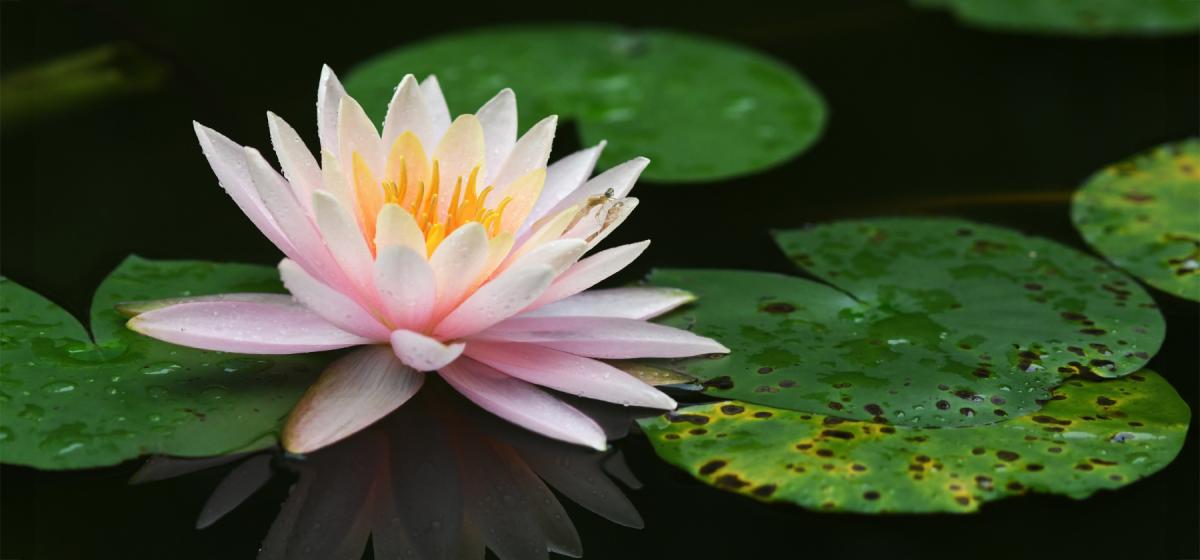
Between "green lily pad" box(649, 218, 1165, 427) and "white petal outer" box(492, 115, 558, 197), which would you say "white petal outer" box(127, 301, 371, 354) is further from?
"green lily pad" box(649, 218, 1165, 427)

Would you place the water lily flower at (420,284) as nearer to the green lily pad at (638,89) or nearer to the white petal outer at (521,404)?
the white petal outer at (521,404)

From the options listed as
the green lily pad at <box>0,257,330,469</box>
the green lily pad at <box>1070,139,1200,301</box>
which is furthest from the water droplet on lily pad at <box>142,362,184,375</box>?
the green lily pad at <box>1070,139,1200,301</box>

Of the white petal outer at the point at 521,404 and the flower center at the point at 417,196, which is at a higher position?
the flower center at the point at 417,196

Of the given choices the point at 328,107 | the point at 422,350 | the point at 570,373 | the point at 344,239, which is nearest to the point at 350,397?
the point at 422,350

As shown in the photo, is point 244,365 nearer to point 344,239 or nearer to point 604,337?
point 344,239

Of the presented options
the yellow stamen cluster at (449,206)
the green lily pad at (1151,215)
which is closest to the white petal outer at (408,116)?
the yellow stamen cluster at (449,206)

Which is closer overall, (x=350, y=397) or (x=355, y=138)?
(x=350, y=397)
